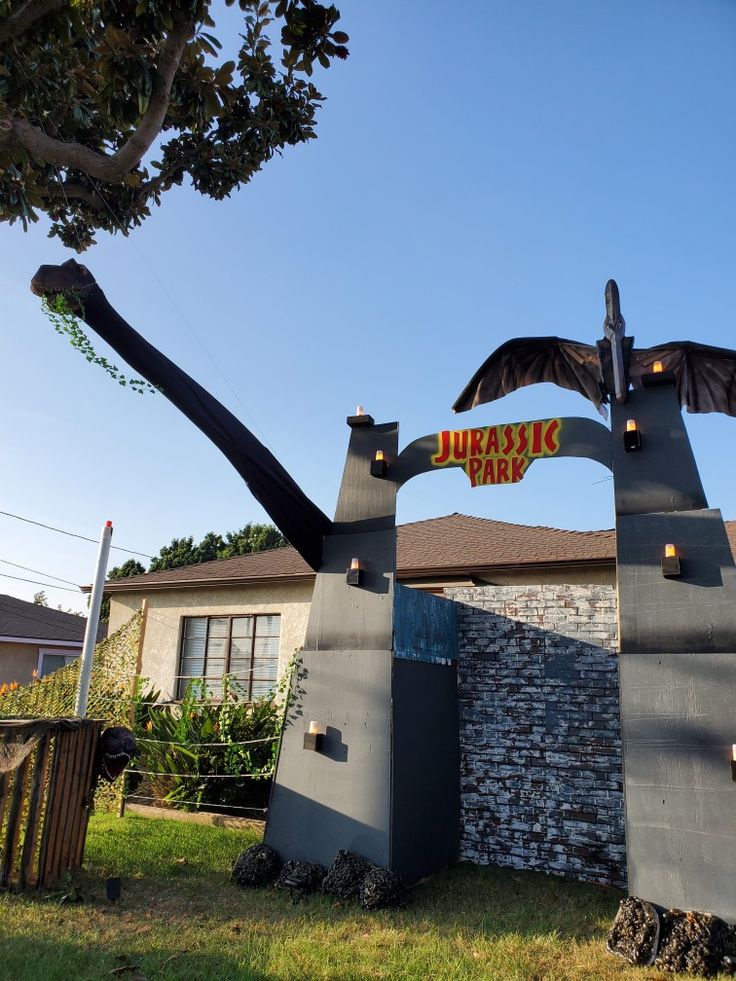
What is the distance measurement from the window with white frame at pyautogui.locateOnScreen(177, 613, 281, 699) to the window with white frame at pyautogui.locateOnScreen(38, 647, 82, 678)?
1232cm

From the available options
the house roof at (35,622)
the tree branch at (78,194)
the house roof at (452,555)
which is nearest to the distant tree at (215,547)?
the house roof at (35,622)

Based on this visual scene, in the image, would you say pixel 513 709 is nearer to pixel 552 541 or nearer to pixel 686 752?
pixel 686 752

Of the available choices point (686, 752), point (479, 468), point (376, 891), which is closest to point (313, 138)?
point (479, 468)

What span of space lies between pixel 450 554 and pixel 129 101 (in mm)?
7703

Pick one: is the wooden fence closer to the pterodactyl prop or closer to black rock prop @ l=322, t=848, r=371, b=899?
black rock prop @ l=322, t=848, r=371, b=899

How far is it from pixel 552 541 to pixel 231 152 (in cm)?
737

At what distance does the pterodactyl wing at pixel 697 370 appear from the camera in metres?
6.60

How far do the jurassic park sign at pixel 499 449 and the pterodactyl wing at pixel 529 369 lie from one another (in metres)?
0.61

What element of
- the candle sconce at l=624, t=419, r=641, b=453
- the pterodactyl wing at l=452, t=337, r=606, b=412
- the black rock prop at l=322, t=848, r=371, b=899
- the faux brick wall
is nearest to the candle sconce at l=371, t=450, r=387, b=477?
the pterodactyl wing at l=452, t=337, r=606, b=412

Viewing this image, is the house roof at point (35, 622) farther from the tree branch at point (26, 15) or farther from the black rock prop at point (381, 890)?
the tree branch at point (26, 15)

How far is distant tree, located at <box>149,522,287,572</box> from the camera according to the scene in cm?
3283

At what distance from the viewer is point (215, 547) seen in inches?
1358

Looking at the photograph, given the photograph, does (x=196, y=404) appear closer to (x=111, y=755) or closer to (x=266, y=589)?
(x=111, y=755)

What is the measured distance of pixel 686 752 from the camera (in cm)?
538
